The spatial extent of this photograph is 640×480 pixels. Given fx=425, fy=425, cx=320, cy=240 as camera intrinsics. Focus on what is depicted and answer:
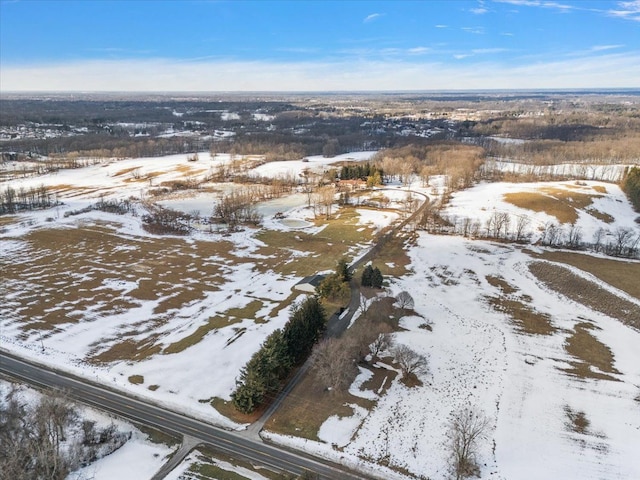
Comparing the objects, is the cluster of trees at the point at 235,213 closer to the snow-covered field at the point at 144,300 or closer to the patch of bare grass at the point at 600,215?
the snow-covered field at the point at 144,300

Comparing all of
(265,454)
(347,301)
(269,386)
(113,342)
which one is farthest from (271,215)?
(265,454)

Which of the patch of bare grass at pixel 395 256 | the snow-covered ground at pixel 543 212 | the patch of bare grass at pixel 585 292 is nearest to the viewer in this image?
the patch of bare grass at pixel 585 292

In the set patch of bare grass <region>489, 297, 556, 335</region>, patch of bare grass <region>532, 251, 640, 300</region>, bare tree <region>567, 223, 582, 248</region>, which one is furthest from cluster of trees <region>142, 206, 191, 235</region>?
bare tree <region>567, 223, 582, 248</region>

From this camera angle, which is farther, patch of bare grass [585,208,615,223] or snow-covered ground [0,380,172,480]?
patch of bare grass [585,208,615,223]

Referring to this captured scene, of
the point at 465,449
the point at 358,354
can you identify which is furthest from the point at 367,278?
the point at 465,449

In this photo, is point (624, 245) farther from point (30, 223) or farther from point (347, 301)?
point (30, 223)

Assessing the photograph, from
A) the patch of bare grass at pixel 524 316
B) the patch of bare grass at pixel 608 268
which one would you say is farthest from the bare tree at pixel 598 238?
the patch of bare grass at pixel 524 316

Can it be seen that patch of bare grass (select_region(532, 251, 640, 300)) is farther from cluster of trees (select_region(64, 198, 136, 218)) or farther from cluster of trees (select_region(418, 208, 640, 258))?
cluster of trees (select_region(64, 198, 136, 218))

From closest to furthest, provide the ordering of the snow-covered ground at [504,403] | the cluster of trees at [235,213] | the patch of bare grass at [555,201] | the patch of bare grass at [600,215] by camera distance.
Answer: the snow-covered ground at [504,403] < the patch of bare grass at [600,215] < the patch of bare grass at [555,201] < the cluster of trees at [235,213]
